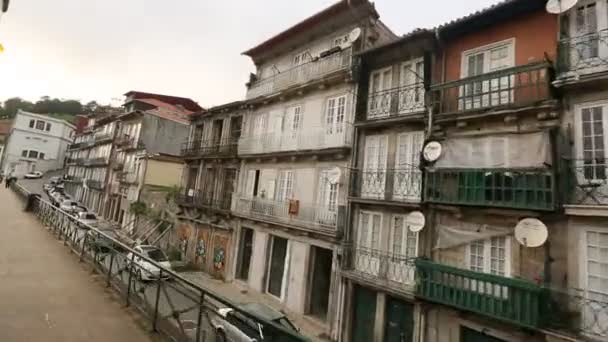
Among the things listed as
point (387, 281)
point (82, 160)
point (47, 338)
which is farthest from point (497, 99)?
point (82, 160)

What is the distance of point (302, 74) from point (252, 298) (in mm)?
13084

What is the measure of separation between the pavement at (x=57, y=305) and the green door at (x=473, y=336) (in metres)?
9.89

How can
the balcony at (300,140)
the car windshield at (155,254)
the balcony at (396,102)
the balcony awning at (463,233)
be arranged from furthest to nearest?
the car windshield at (155,254), the balcony at (300,140), the balcony at (396,102), the balcony awning at (463,233)

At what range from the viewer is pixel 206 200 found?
23.1 meters

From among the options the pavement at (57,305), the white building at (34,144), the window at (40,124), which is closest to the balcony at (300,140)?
the pavement at (57,305)

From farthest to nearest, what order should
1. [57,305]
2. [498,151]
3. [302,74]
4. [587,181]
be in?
[302,74]
[498,151]
[587,181]
[57,305]

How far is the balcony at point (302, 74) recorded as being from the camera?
15728 millimetres

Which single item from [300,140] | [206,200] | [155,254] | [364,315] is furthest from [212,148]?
[364,315]

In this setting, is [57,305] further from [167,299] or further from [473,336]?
[473,336]

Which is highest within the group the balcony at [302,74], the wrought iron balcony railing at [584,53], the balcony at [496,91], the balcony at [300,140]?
the balcony at [302,74]

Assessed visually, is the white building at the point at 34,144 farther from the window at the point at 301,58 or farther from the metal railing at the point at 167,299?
the metal railing at the point at 167,299

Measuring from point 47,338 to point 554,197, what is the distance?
11.5m

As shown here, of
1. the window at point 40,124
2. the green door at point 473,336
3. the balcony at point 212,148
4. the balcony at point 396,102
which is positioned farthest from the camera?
the window at point 40,124

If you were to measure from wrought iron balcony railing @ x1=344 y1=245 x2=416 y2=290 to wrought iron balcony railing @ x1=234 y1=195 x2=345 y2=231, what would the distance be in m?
1.41
